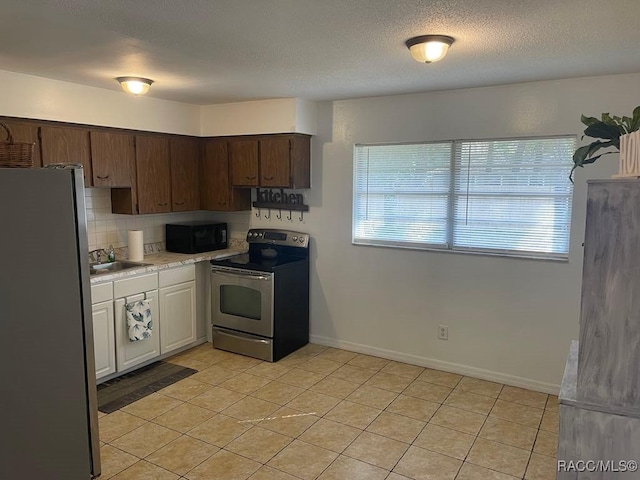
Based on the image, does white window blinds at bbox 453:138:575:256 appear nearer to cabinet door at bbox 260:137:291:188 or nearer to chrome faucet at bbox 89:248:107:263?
cabinet door at bbox 260:137:291:188

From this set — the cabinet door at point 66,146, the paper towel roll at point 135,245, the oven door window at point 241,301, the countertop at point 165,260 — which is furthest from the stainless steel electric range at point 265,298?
the cabinet door at point 66,146

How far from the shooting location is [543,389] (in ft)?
12.1

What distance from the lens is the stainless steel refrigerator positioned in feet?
5.92

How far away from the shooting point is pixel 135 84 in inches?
134

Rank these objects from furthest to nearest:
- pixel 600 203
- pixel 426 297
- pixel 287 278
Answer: pixel 287 278 → pixel 426 297 → pixel 600 203

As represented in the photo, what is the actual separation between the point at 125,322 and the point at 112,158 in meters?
1.35

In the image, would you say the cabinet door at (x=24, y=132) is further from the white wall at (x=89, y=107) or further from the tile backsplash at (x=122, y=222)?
the tile backsplash at (x=122, y=222)

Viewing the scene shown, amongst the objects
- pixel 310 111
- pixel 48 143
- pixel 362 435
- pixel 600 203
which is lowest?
pixel 362 435

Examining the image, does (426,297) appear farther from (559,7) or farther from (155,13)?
(155,13)

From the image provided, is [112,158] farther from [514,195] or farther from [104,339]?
[514,195]

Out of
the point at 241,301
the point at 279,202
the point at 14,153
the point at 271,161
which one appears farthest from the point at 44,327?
the point at 279,202

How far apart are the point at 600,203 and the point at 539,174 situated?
6.82 feet

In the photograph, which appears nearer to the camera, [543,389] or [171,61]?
[171,61]

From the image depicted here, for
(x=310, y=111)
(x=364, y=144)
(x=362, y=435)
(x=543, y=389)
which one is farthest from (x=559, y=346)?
(x=310, y=111)
